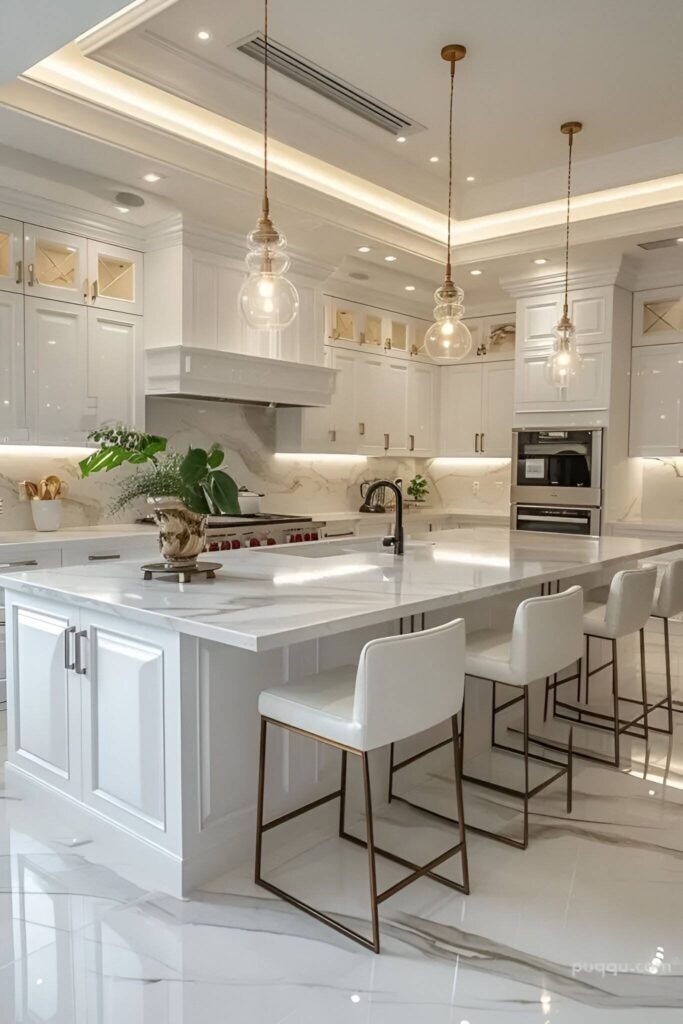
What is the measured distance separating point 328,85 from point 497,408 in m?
3.65

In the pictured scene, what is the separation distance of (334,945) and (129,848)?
73 centimetres

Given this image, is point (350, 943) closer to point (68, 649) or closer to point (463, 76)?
point (68, 649)

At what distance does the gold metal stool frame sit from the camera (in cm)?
193

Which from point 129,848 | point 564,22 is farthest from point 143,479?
point 564,22

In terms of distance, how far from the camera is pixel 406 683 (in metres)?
1.95

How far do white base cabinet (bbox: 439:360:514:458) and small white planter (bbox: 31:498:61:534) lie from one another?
3907 millimetres

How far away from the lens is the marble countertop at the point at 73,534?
4.07 m

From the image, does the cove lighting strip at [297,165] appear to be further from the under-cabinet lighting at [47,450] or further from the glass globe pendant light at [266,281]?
the under-cabinet lighting at [47,450]

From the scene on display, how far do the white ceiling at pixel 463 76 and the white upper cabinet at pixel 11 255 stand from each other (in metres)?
1.13

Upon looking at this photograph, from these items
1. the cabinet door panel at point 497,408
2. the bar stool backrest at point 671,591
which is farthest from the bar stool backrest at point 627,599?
the cabinet door panel at point 497,408

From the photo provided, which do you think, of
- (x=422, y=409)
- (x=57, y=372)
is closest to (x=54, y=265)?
(x=57, y=372)

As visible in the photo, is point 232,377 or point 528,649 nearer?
point 528,649

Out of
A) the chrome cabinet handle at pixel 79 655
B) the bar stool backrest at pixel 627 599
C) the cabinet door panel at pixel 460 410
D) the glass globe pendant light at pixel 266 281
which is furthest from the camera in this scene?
the cabinet door panel at pixel 460 410

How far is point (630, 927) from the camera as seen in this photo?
2.08 m
